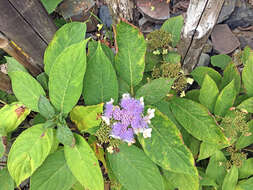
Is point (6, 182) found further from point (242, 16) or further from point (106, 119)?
point (242, 16)

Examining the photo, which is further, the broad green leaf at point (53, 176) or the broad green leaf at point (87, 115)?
the broad green leaf at point (53, 176)

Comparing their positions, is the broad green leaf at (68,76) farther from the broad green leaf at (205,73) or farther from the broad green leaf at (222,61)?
the broad green leaf at (222,61)

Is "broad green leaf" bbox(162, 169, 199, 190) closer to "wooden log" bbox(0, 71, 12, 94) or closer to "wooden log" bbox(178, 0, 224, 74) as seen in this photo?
"wooden log" bbox(178, 0, 224, 74)

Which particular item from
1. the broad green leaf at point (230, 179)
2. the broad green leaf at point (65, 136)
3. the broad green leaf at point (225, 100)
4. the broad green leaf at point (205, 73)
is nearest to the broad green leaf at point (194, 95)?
the broad green leaf at point (205, 73)

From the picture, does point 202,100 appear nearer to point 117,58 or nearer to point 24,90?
point 117,58

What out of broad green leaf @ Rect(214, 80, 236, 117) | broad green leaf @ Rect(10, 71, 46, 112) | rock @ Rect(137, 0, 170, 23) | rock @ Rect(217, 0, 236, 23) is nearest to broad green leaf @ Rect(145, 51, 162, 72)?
broad green leaf @ Rect(214, 80, 236, 117)

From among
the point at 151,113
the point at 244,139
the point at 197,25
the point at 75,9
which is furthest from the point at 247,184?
the point at 75,9
